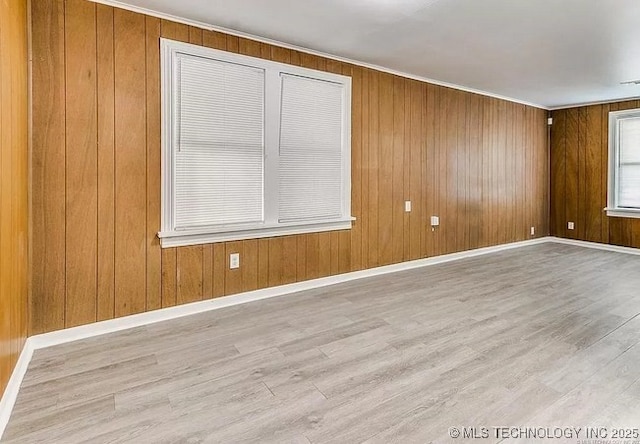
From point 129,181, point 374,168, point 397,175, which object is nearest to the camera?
→ point 129,181

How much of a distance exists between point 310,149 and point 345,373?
7.63ft

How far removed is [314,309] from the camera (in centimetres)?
334

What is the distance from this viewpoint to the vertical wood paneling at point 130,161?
2879 millimetres

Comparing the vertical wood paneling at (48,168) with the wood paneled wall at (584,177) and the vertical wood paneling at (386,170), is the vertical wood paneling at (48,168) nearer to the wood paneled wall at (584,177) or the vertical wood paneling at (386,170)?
the vertical wood paneling at (386,170)

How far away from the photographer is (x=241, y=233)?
3.50 meters

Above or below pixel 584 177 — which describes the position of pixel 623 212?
below

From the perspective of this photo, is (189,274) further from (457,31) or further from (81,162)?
(457,31)

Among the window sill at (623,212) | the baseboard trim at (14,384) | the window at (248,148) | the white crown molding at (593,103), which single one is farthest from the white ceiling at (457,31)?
the baseboard trim at (14,384)

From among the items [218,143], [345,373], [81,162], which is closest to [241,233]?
[218,143]

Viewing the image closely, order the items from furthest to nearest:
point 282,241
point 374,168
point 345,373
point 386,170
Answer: point 386,170
point 374,168
point 282,241
point 345,373

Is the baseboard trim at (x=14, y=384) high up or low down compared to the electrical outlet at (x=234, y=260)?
down

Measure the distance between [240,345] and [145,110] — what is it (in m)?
1.93

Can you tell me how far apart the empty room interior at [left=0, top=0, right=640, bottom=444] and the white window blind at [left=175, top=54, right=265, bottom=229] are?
0.06ft

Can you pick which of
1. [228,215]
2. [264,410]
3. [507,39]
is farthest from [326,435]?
[507,39]
